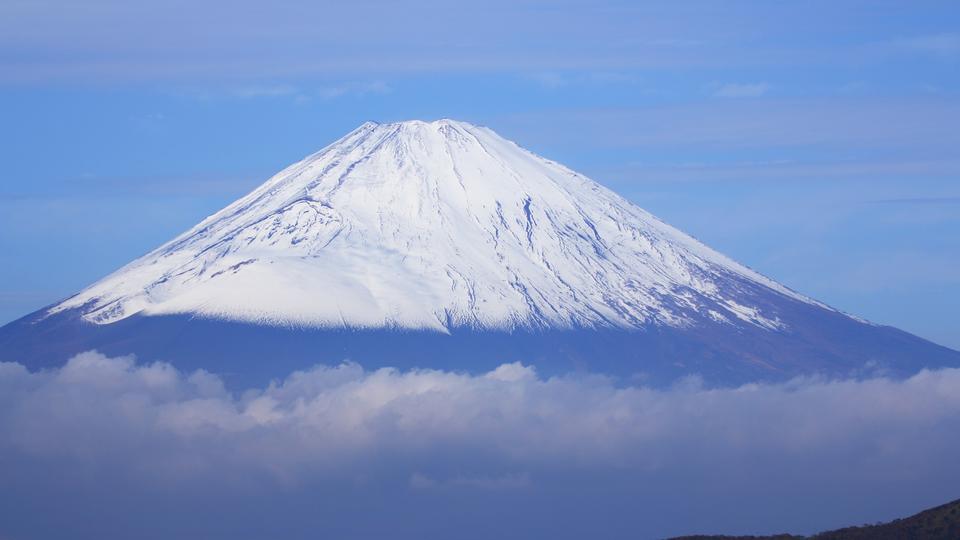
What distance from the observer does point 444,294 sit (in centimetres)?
16950

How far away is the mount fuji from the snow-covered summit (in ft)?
0.66

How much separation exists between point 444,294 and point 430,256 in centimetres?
558

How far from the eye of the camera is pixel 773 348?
→ 17012cm

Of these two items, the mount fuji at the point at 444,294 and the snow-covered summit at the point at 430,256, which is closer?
the mount fuji at the point at 444,294

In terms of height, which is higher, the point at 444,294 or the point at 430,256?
the point at 430,256

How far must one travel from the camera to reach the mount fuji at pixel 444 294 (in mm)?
165250

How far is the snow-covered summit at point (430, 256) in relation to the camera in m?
167

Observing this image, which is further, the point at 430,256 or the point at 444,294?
the point at 430,256

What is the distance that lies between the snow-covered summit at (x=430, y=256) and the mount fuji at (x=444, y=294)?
0.66 feet

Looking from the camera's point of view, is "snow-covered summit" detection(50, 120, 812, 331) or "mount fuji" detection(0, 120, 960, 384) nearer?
"mount fuji" detection(0, 120, 960, 384)

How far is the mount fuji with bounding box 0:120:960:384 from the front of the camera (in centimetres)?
16525

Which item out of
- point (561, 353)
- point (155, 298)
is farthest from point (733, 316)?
point (155, 298)

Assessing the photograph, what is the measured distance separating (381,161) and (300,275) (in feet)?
76.2

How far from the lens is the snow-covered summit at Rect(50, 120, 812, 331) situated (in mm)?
167000
